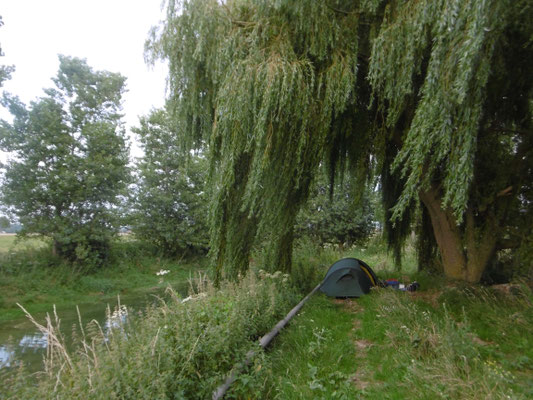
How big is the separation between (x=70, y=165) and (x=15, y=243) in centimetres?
438

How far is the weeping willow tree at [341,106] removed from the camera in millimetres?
4320

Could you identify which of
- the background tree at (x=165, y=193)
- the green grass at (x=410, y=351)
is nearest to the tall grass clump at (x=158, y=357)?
the green grass at (x=410, y=351)

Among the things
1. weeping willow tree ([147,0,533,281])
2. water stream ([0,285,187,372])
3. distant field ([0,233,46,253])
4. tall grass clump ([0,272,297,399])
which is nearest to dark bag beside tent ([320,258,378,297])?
weeping willow tree ([147,0,533,281])

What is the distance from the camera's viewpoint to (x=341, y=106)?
5.74 m

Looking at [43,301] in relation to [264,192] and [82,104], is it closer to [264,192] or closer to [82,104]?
[82,104]

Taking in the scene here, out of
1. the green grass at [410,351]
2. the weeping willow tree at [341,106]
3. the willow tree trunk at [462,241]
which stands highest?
the weeping willow tree at [341,106]

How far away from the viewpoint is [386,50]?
5184 mm

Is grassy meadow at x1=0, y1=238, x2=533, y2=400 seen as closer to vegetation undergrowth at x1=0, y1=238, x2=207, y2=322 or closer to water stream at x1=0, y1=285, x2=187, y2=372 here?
water stream at x1=0, y1=285, x2=187, y2=372

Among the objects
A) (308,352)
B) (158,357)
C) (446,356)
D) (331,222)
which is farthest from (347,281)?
(331,222)

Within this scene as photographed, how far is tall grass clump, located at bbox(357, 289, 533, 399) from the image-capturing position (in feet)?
9.60

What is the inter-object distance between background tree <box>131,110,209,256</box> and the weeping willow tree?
13185 millimetres

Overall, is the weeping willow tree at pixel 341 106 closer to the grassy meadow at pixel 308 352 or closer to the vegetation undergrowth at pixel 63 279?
the grassy meadow at pixel 308 352

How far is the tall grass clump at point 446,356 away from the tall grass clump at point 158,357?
1.52 metres

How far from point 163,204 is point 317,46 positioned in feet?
52.1
